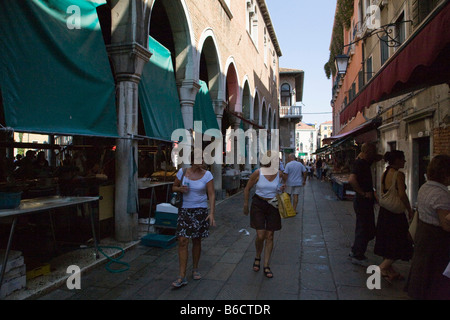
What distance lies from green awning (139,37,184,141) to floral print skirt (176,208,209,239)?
2.69 metres

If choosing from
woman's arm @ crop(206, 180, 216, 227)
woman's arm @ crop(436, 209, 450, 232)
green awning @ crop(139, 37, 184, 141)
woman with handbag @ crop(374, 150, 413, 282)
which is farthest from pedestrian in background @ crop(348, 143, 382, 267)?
green awning @ crop(139, 37, 184, 141)

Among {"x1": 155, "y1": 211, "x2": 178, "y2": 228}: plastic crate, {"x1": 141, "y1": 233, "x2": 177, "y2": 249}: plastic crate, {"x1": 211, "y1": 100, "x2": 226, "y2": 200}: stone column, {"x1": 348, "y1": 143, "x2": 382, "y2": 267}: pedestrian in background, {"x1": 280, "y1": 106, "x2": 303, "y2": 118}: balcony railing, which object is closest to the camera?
{"x1": 348, "y1": 143, "x2": 382, "y2": 267}: pedestrian in background

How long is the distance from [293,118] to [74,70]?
30.6 metres

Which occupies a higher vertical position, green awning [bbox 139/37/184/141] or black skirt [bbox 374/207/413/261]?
green awning [bbox 139/37/184/141]

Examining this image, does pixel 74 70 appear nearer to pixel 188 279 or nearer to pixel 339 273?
pixel 188 279

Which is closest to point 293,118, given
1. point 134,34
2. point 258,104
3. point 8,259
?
point 258,104

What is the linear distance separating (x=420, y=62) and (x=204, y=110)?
7.28m

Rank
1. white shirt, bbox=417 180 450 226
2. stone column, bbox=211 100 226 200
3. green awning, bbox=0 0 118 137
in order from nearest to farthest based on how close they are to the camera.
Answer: white shirt, bbox=417 180 450 226
green awning, bbox=0 0 118 137
stone column, bbox=211 100 226 200

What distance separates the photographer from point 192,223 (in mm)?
3670

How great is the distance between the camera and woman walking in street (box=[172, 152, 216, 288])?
3.64 m

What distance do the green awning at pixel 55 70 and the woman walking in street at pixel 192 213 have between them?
1.73 meters

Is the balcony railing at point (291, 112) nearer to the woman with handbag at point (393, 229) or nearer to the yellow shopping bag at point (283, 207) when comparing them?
the yellow shopping bag at point (283, 207)

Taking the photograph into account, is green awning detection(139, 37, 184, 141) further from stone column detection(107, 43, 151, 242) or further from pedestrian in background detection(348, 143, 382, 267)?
pedestrian in background detection(348, 143, 382, 267)

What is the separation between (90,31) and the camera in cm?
497
